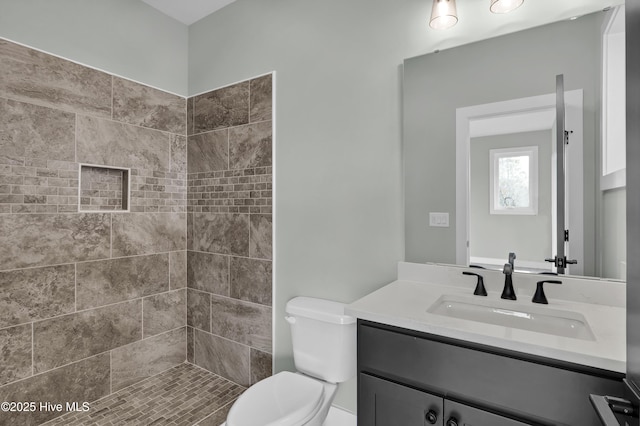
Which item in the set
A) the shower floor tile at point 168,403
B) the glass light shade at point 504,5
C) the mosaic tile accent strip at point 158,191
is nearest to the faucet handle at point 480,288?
the glass light shade at point 504,5

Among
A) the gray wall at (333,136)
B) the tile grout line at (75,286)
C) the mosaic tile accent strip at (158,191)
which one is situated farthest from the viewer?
the mosaic tile accent strip at (158,191)

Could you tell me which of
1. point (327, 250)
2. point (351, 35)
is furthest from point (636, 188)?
point (351, 35)

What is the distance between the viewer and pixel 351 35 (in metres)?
1.87

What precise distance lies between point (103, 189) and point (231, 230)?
34.6 inches

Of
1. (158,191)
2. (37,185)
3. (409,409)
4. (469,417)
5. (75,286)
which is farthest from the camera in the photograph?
(158,191)

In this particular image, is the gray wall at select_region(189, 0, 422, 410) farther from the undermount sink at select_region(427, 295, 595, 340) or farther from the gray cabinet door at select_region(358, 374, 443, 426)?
the gray cabinet door at select_region(358, 374, 443, 426)

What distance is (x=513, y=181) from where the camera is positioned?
152 centimetres

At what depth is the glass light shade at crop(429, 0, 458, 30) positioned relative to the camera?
1495 millimetres

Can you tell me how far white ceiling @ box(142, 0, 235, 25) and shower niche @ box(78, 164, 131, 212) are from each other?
120 centimetres

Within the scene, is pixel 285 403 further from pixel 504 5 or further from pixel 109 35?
pixel 109 35

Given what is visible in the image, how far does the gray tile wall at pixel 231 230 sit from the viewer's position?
87.4 inches

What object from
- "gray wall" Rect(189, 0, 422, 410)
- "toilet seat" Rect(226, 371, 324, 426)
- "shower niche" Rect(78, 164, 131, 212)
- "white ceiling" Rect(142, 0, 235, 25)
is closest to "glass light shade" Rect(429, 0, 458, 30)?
"gray wall" Rect(189, 0, 422, 410)

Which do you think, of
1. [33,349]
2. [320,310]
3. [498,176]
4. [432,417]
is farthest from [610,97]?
[33,349]

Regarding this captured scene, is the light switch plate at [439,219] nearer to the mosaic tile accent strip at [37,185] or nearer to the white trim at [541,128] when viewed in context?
the white trim at [541,128]
